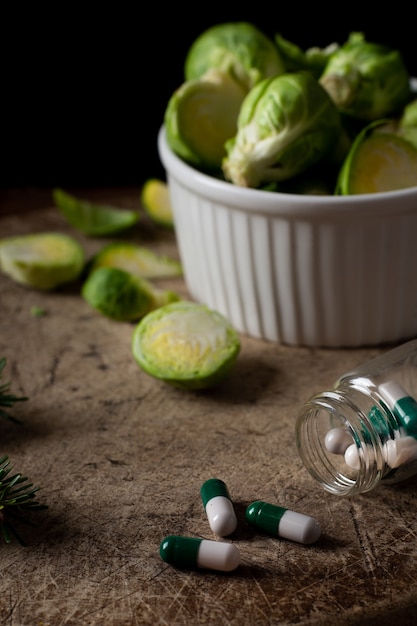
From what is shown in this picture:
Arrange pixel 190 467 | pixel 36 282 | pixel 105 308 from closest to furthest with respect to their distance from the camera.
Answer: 1. pixel 190 467
2. pixel 105 308
3. pixel 36 282

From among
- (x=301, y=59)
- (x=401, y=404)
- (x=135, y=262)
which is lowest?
(x=135, y=262)

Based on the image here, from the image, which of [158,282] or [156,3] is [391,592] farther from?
[156,3]

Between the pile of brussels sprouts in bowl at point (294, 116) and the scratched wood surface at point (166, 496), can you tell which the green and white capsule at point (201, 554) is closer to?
the scratched wood surface at point (166, 496)

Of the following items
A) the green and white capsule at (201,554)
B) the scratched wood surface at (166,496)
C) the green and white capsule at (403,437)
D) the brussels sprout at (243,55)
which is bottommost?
the scratched wood surface at (166,496)

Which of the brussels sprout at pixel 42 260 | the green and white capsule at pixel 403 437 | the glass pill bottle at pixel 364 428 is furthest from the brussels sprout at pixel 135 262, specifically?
the green and white capsule at pixel 403 437

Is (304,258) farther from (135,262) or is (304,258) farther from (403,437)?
(135,262)

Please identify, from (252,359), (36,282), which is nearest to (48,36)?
(36,282)

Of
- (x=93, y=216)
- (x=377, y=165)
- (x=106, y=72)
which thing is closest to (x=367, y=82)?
(x=377, y=165)
